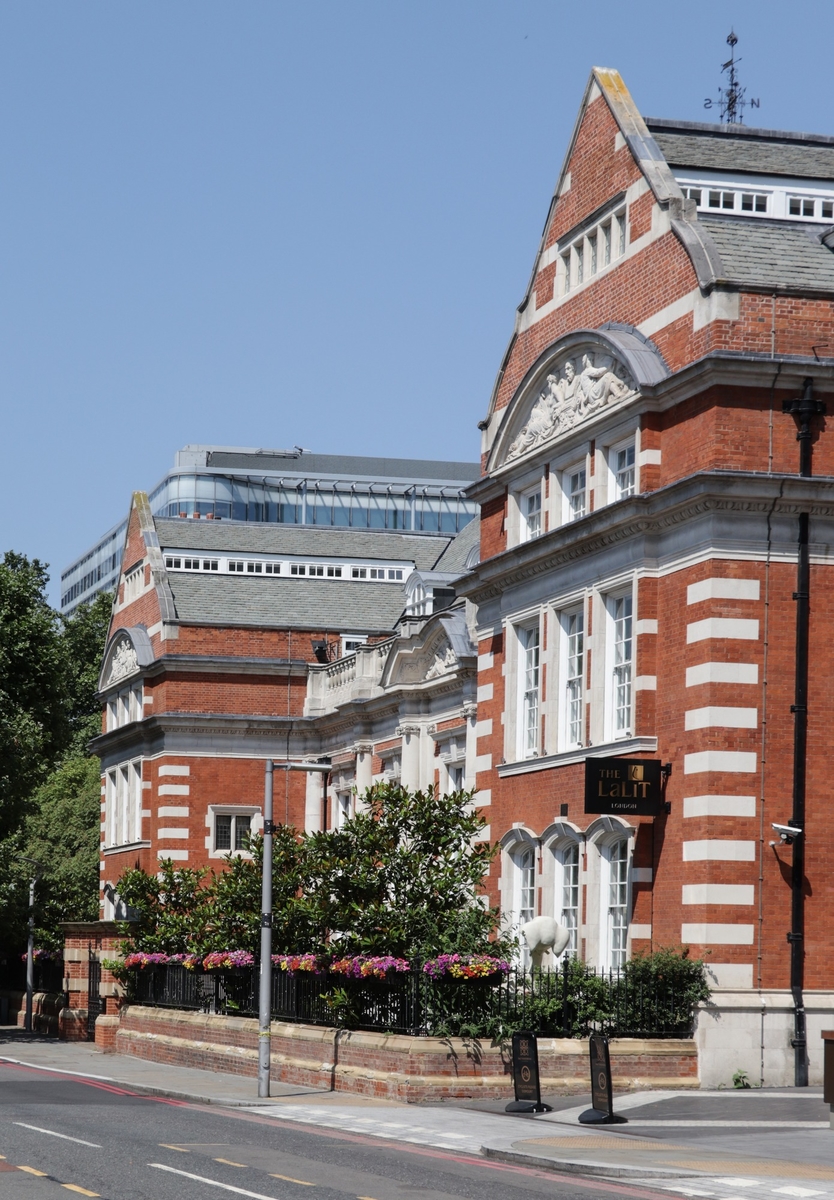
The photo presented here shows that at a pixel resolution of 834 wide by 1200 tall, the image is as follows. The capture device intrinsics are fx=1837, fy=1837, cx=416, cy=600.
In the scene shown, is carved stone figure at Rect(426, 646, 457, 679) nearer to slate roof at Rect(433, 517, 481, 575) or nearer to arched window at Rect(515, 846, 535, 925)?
slate roof at Rect(433, 517, 481, 575)

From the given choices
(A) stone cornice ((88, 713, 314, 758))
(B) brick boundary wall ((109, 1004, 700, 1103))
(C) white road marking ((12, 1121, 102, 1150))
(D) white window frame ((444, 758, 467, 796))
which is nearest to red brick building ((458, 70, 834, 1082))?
(B) brick boundary wall ((109, 1004, 700, 1103))

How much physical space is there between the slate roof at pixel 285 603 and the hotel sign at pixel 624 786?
98.0 ft

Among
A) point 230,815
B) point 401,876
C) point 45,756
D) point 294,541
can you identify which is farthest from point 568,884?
point 294,541

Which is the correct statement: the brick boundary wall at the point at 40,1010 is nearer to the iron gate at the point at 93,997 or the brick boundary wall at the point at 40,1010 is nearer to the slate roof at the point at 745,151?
the iron gate at the point at 93,997

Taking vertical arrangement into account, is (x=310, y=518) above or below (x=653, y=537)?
above

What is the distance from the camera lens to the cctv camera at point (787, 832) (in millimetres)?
27391

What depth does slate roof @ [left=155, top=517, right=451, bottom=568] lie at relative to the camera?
212 feet

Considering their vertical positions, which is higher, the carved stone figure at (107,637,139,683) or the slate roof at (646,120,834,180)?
the slate roof at (646,120,834,180)

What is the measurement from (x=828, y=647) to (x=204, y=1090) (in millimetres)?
12979

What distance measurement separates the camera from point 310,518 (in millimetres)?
134625

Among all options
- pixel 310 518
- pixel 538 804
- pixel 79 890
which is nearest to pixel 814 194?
pixel 538 804

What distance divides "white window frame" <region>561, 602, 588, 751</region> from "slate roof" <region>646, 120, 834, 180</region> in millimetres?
8540

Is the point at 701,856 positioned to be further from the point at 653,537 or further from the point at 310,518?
the point at 310,518

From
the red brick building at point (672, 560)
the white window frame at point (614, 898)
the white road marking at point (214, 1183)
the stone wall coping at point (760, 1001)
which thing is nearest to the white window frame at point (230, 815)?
the red brick building at point (672, 560)
